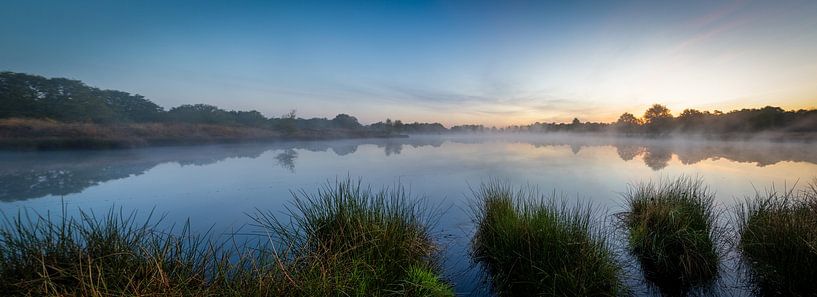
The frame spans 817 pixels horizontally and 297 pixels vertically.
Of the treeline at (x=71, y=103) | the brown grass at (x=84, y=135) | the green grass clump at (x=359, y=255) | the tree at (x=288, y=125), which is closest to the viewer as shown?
the green grass clump at (x=359, y=255)

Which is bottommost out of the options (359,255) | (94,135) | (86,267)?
(359,255)

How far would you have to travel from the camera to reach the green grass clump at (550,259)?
9.53 feet

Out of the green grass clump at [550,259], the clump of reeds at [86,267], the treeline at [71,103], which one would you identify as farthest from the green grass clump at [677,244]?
the treeline at [71,103]

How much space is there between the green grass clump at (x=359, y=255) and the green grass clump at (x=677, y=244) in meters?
2.80

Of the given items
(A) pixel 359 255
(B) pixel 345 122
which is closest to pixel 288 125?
(B) pixel 345 122

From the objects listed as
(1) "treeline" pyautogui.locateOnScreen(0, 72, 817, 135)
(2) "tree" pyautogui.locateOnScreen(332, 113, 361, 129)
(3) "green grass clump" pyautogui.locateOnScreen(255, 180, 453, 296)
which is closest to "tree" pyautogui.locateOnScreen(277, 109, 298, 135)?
(1) "treeline" pyautogui.locateOnScreen(0, 72, 817, 135)

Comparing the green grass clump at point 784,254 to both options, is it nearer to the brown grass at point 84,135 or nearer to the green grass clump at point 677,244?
the green grass clump at point 677,244

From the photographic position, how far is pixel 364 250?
10.2 ft

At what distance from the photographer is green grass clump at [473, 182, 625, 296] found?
2.91 metres

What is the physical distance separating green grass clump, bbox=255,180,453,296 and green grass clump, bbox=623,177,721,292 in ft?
9.18

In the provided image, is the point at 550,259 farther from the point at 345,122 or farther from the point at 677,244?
the point at 345,122

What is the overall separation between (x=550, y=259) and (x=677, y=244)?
2.12 m

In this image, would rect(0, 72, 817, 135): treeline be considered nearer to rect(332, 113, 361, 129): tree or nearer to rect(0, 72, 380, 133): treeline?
rect(0, 72, 380, 133): treeline

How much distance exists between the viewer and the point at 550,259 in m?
3.15
